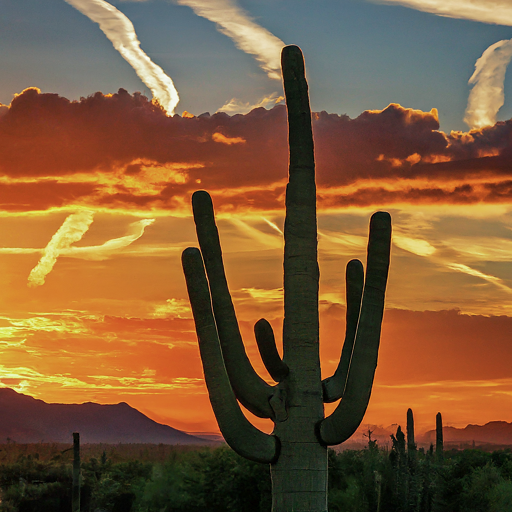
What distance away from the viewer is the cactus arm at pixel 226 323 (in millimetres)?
10312

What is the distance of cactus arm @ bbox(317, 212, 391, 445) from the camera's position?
9906 millimetres

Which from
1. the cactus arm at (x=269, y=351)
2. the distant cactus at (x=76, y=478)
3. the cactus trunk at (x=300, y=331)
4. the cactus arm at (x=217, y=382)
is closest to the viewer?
the cactus arm at (x=217, y=382)

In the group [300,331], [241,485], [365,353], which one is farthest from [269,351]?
[241,485]

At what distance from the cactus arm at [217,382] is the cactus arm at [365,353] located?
34.5 inches

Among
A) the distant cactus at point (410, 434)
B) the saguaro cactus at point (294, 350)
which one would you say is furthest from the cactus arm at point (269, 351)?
the distant cactus at point (410, 434)

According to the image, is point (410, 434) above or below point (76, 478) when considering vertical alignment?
above

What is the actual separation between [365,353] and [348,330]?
2.14 metres

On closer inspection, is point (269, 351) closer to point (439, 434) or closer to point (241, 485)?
point (241, 485)

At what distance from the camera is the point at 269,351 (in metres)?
10.2

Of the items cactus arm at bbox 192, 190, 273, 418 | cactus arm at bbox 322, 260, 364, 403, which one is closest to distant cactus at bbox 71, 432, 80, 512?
cactus arm at bbox 322, 260, 364, 403

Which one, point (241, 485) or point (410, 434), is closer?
point (241, 485)

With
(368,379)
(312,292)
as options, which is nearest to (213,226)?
(312,292)

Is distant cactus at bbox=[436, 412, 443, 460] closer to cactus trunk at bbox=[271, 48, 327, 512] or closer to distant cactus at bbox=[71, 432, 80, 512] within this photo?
distant cactus at bbox=[71, 432, 80, 512]

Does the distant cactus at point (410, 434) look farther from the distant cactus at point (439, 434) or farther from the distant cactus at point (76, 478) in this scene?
the distant cactus at point (76, 478)
